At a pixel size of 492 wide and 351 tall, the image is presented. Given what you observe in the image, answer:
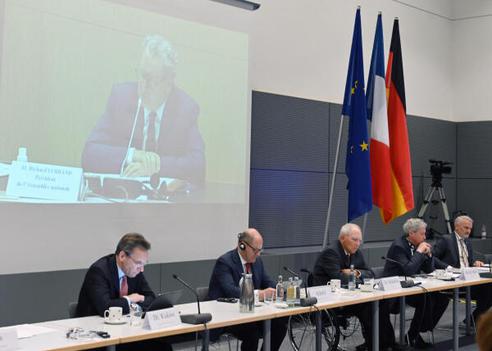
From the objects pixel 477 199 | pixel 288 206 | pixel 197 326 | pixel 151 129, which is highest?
pixel 151 129

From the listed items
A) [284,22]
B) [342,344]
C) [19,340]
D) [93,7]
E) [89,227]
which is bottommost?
[342,344]

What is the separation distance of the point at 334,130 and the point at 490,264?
2.68 m

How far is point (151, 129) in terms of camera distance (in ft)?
19.1

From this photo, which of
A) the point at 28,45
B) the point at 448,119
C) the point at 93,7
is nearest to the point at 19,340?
the point at 28,45

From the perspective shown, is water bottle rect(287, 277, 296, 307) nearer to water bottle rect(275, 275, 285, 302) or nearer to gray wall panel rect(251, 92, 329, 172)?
water bottle rect(275, 275, 285, 302)

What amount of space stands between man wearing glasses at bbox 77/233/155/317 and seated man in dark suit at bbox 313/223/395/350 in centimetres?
173

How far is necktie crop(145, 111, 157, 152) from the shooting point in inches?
229

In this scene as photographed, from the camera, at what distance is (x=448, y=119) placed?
10398 mm

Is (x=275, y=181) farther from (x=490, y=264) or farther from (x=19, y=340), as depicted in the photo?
(x=19, y=340)

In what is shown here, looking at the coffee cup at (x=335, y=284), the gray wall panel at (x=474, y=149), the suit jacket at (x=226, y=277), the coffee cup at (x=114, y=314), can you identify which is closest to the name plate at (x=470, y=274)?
the coffee cup at (x=335, y=284)

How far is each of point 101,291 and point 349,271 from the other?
229cm

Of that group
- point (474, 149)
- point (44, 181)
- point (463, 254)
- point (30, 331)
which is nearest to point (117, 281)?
point (30, 331)

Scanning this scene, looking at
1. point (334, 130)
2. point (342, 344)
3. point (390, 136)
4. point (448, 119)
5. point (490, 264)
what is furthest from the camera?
point (448, 119)

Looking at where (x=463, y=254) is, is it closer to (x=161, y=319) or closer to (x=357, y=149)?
(x=357, y=149)
